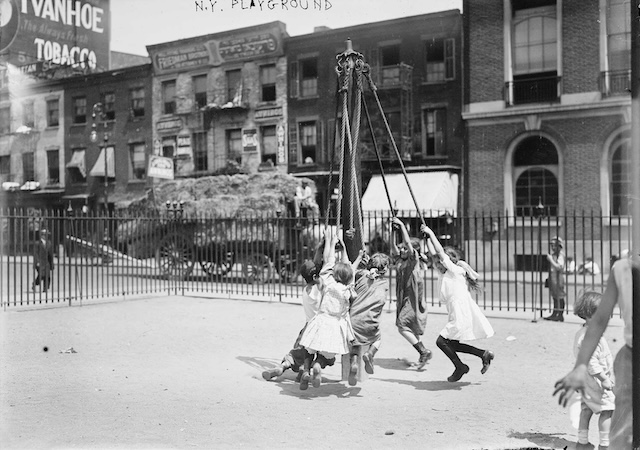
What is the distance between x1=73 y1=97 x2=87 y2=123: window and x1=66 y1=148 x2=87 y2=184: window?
5.82 ft

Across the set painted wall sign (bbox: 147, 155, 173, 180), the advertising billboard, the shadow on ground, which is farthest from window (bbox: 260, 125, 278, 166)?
the shadow on ground

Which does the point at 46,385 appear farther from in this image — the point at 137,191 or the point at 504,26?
the point at 137,191

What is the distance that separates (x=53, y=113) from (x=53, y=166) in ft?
9.99

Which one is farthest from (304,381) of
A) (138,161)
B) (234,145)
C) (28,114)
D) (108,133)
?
(28,114)

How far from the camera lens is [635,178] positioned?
10.4ft

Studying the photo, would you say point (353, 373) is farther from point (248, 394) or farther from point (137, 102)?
point (137, 102)

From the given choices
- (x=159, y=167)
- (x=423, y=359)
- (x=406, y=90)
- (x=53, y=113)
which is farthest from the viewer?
(x=53, y=113)

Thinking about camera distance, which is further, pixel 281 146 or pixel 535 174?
pixel 281 146

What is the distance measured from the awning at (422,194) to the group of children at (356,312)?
16.4m

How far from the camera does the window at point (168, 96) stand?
3297 centimetres

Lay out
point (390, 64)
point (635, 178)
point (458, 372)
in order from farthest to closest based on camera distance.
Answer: point (390, 64), point (458, 372), point (635, 178)

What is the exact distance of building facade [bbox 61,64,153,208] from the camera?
3388cm

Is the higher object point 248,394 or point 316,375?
point 316,375

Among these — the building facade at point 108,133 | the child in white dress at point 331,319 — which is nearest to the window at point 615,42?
the child in white dress at point 331,319
